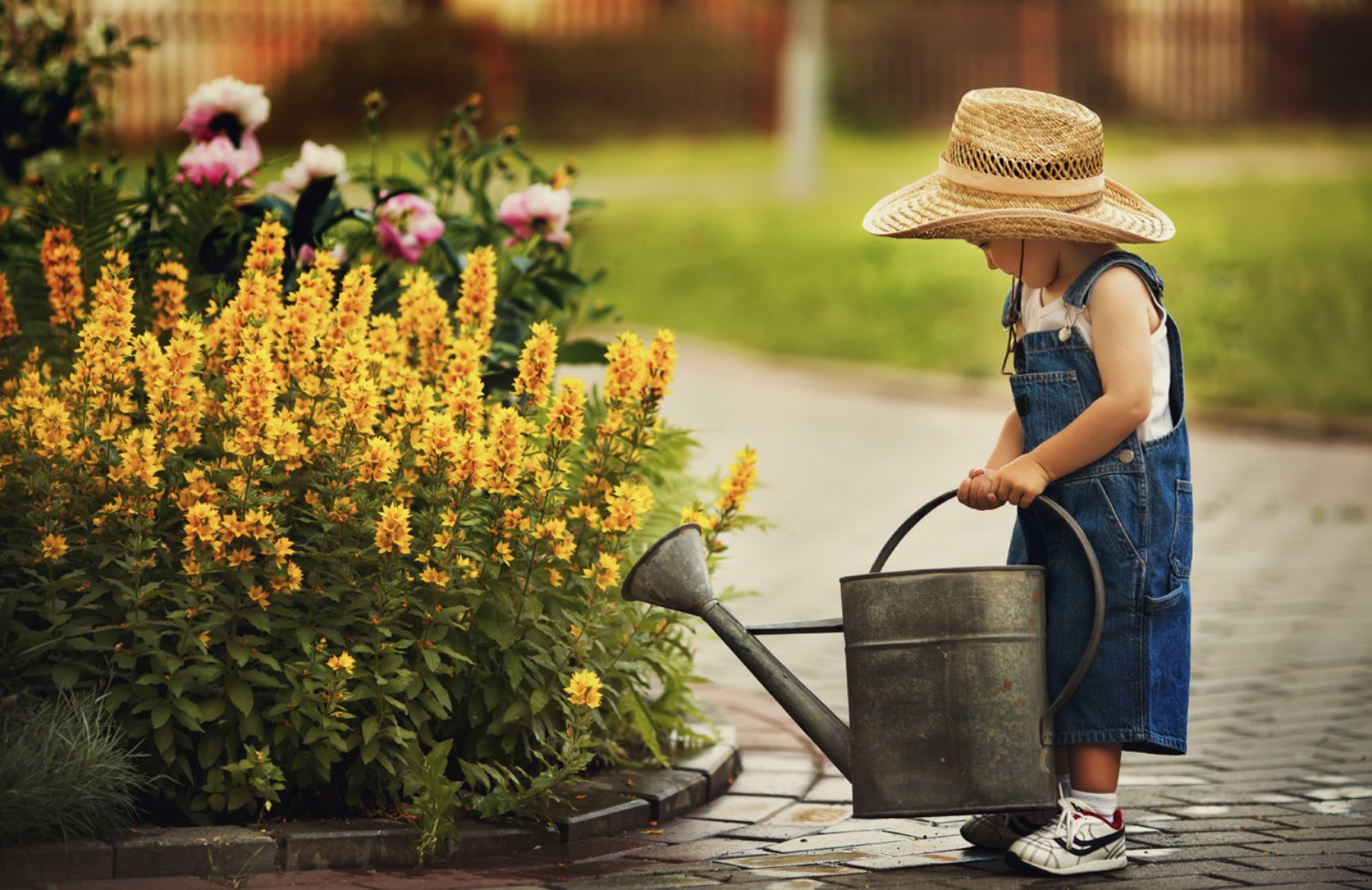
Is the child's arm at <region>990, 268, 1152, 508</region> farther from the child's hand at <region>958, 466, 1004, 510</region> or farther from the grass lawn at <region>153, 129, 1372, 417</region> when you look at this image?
the grass lawn at <region>153, 129, 1372, 417</region>

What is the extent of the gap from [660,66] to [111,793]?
1974 centimetres

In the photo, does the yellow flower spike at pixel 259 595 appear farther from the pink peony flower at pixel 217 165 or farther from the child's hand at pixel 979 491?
the pink peony flower at pixel 217 165

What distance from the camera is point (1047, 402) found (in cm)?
352

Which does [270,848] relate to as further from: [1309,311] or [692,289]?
[692,289]

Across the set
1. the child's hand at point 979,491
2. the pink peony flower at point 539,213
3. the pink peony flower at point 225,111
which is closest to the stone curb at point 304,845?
the child's hand at point 979,491

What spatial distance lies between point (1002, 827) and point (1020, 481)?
2.36 ft

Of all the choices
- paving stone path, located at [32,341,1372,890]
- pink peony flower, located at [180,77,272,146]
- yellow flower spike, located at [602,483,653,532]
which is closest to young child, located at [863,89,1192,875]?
paving stone path, located at [32,341,1372,890]

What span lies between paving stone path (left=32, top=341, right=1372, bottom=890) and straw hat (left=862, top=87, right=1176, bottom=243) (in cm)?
120

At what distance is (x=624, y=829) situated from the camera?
3783mm

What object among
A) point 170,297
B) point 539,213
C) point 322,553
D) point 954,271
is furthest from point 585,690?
point 954,271

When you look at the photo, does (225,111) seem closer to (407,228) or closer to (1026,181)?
(407,228)

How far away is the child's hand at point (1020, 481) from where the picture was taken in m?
3.37

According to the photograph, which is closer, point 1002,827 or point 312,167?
point 1002,827

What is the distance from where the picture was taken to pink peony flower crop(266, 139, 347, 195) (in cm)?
463
